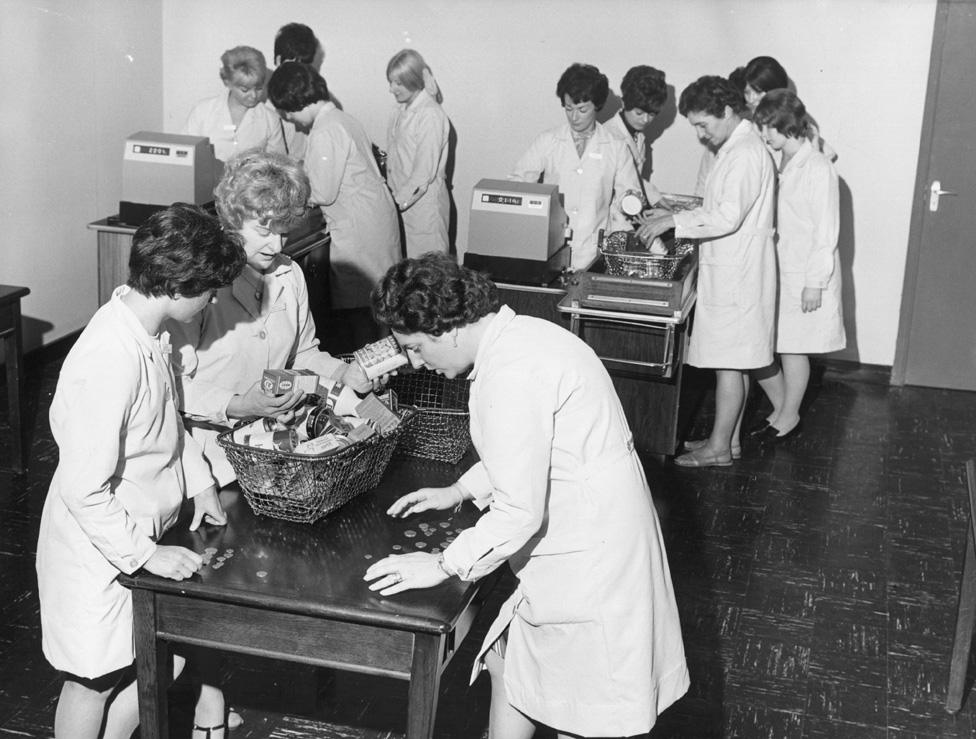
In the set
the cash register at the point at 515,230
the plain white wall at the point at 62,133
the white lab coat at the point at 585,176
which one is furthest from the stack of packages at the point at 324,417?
the plain white wall at the point at 62,133

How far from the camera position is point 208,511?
2229 mm

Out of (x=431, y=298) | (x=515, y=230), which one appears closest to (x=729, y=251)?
(x=515, y=230)

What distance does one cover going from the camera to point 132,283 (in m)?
2.13

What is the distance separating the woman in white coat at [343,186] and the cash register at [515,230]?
866 millimetres

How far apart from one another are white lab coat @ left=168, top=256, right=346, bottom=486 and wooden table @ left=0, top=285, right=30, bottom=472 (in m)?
1.58

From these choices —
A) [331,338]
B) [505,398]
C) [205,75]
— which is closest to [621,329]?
[331,338]

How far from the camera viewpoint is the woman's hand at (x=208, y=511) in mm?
2226

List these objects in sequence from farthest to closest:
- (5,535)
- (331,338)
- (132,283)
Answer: (331,338) < (5,535) < (132,283)

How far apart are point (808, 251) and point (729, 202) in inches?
25.2

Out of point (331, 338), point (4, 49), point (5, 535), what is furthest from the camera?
point (331, 338)

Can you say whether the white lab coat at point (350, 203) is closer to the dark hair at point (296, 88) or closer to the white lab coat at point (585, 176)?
the dark hair at point (296, 88)

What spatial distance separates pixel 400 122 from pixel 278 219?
326cm

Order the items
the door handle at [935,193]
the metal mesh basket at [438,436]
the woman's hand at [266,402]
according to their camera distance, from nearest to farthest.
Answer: the woman's hand at [266,402], the metal mesh basket at [438,436], the door handle at [935,193]

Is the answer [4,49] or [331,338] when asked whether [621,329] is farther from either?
[4,49]
